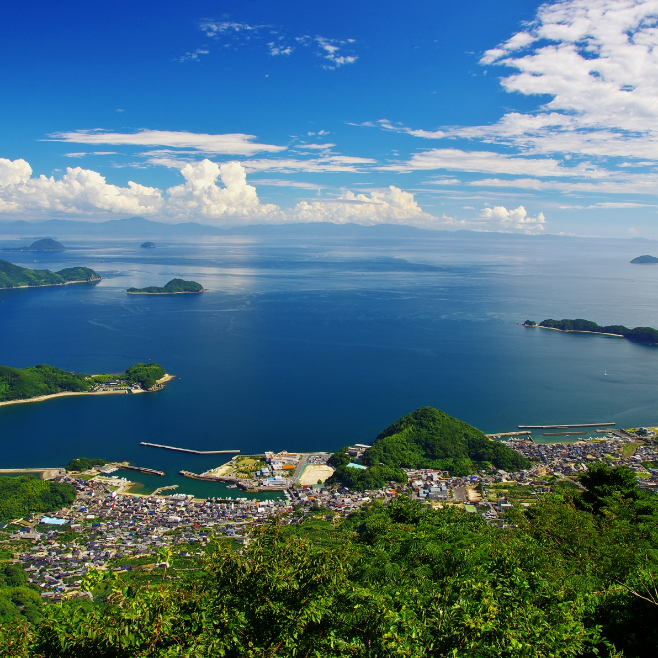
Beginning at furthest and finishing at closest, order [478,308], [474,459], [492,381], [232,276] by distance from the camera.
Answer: [232,276]
[478,308]
[492,381]
[474,459]

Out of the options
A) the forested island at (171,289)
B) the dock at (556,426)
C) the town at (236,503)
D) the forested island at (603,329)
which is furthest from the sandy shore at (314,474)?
the forested island at (171,289)

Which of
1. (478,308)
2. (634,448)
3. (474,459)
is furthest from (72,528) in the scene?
(478,308)

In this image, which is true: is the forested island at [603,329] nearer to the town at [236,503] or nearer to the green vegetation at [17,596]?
the town at [236,503]

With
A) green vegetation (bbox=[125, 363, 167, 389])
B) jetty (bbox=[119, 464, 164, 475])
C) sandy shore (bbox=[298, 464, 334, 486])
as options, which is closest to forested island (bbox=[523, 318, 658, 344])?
sandy shore (bbox=[298, 464, 334, 486])

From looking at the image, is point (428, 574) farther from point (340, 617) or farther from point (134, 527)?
point (134, 527)

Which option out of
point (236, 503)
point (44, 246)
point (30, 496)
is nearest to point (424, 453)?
point (236, 503)
